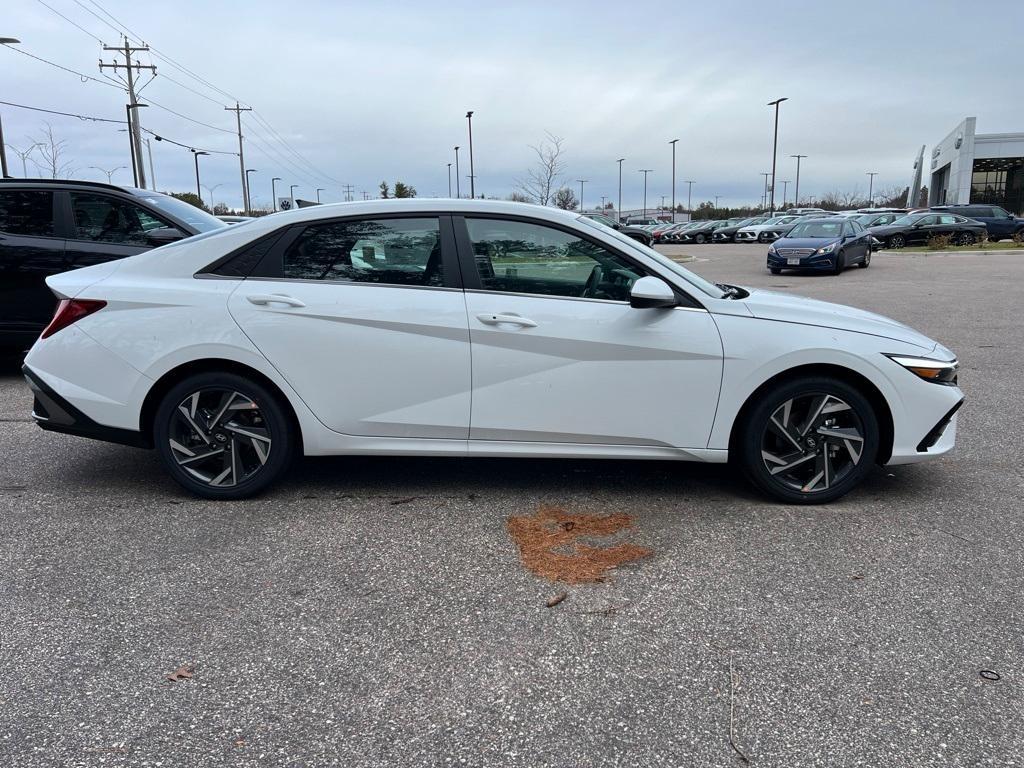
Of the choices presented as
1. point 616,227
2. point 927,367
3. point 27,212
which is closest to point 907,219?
point 616,227

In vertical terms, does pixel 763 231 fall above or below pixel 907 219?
below

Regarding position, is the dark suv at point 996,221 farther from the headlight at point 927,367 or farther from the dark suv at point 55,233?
the dark suv at point 55,233

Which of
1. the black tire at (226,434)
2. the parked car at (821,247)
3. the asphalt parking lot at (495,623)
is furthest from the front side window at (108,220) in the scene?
the parked car at (821,247)

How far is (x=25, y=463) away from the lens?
479 cm

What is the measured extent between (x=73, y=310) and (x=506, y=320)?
→ 232 cm

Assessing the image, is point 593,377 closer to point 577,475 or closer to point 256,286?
point 577,475

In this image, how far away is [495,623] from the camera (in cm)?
290

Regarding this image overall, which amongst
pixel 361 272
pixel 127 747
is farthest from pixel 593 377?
pixel 127 747

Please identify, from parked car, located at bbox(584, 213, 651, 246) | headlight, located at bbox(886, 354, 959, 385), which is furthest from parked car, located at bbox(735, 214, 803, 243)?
headlight, located at bbox(886, 354, 959, 385)

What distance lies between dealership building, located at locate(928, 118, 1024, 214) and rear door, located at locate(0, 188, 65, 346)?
2433 inches

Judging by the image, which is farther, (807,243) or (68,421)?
(807,243)

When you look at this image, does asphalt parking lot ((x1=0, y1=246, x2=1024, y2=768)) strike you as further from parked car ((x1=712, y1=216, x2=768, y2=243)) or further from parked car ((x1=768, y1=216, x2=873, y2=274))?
parked car ((x1=712, y1=216, x2=768, y2=243))

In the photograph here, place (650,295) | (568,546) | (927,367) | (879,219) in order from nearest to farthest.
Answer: (568,546) → (650,295) → (927,367) → (879,219)

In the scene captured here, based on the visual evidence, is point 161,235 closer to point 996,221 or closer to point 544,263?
point 544,263
